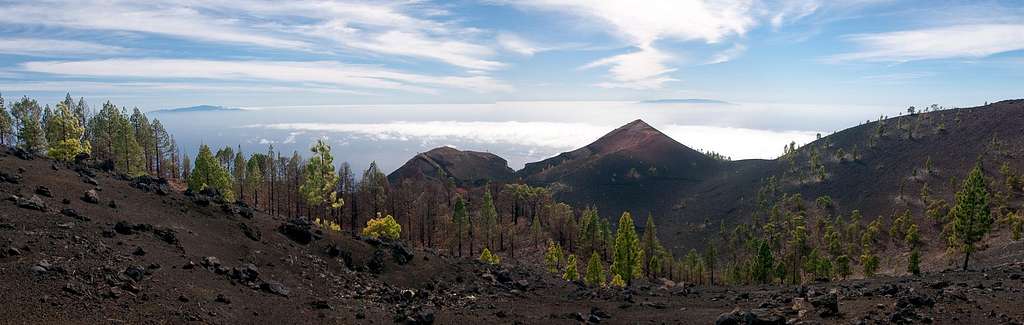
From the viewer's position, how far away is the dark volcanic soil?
23156mm

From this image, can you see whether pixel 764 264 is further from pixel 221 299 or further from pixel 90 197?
pixel 90 197

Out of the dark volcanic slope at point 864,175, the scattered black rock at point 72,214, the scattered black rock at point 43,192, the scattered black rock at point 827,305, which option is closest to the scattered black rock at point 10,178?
the scattered black rock at point 43,192

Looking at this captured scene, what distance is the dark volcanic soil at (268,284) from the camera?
23156 mm

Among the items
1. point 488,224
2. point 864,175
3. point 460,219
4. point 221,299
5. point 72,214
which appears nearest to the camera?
point 221,299

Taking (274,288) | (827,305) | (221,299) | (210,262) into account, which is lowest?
(827,305)

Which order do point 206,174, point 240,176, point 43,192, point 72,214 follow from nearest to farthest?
point 72,214, point 43,192, point 206,174, point 240,176

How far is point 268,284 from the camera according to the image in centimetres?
3017

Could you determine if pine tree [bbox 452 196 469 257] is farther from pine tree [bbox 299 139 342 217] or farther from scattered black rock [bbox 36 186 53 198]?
scattered black rock [bbox 36 186 53 198]

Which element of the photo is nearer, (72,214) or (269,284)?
(269,284)

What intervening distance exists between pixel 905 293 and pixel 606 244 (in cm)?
6621

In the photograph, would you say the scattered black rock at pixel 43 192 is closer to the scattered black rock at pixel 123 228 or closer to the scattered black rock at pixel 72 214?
the scattered black rock at pixel 72 214

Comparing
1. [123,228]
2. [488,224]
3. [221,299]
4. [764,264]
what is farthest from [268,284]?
[764,264]

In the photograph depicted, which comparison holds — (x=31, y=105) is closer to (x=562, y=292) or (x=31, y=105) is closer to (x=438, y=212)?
(x=438, y=212)

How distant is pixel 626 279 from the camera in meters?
63.1
